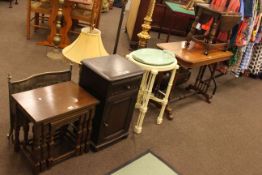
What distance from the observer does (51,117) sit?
1600 millimetres

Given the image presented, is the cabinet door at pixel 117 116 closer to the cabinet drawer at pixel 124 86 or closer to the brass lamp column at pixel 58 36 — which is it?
the cabinet drawer at pixel 124 86

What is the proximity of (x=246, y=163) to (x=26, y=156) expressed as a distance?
174 centimetres

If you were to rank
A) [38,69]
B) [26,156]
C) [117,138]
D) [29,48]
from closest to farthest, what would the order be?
1. [26,156]
2. [117,138]
3. [38,69]
4. [29,48]

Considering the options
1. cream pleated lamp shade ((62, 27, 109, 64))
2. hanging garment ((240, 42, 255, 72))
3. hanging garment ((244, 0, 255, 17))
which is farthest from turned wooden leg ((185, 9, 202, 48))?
cream pleated lamp shade ((62, 27, 109, 64))

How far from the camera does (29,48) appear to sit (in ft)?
11.5

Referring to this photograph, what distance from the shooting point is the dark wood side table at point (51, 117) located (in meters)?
1.62

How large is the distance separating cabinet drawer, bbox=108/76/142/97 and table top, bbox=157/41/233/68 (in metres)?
0.64

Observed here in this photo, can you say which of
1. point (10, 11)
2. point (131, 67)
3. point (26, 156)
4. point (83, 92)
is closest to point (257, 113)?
point (131, 67)

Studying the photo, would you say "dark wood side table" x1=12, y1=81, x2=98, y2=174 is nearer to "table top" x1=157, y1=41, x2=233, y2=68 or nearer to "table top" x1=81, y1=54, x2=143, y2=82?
"table top" x1=81, y1=54, x2=143, y2=82

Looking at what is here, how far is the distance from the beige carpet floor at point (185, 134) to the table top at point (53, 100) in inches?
Result: 18.1

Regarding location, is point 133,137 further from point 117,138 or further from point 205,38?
point 205,38

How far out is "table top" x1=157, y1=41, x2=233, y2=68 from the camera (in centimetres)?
243

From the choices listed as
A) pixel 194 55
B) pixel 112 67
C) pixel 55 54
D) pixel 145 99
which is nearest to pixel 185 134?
pixel 145 99

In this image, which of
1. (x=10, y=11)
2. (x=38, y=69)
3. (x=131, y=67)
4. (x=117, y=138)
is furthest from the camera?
(x=10, y=11)
